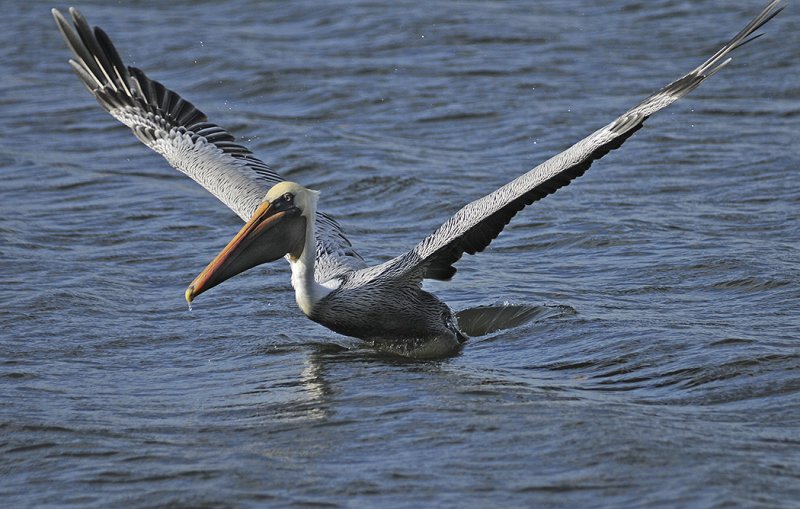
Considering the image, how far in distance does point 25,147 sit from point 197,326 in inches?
192

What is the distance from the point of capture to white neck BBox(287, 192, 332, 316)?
645 centimetres

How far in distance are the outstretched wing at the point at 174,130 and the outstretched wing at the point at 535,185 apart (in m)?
0.89

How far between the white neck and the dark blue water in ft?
1.04

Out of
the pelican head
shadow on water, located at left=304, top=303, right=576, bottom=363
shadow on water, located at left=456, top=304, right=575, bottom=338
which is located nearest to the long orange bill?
the pelican head

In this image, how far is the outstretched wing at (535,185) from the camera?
5.98 m

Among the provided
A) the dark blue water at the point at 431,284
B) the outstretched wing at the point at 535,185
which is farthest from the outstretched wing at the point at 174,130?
the outstretched wing at the point at 535,185

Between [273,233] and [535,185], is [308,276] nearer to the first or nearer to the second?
[273,233]

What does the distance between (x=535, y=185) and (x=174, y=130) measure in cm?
281

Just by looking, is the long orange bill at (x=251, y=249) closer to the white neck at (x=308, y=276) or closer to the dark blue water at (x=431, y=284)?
the white neck at (x=308, y=276)

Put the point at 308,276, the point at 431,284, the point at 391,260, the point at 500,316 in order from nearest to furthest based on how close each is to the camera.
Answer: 1. the point at 308,276
2. the point at 391,260
3. the point at 500,316
4. the point at 431,284

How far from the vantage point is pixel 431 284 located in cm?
780

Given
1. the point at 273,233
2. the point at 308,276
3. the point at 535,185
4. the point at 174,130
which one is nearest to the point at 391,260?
the point at 308,276

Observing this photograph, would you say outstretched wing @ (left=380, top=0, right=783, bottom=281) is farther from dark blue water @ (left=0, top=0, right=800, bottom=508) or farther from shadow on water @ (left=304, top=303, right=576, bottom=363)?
dark blue water @ (left=0, top=0, right=800, bottom=508)

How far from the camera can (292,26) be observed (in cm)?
1494
